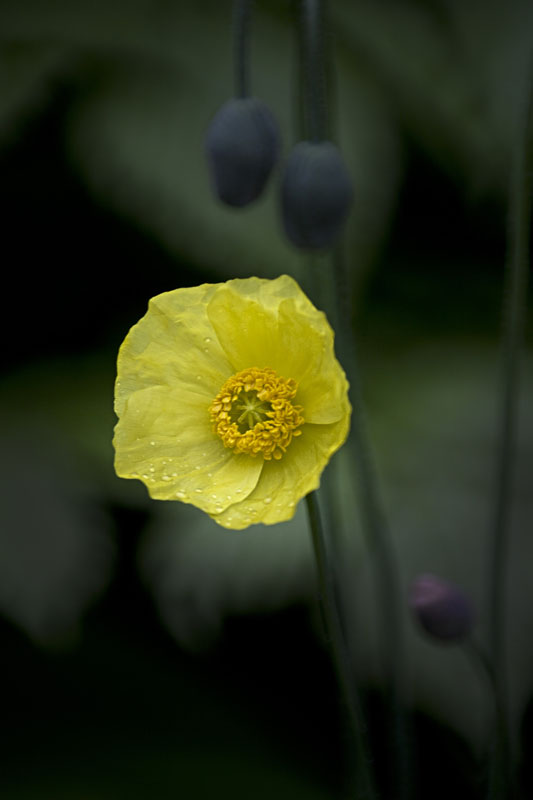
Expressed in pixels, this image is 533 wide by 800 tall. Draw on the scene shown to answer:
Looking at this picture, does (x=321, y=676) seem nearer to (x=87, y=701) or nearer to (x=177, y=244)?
(x=87, y=701)

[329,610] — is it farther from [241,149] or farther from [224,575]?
[224,575]

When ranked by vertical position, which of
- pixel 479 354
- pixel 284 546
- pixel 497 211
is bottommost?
pixel 284 546

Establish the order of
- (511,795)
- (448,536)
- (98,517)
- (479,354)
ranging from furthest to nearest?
(479,354) → (98,517) → (448,536) → (511,795)

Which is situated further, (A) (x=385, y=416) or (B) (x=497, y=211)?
(B) (x=497, y=211)

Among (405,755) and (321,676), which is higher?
(405,755)

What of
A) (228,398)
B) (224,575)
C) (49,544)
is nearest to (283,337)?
(228,398)

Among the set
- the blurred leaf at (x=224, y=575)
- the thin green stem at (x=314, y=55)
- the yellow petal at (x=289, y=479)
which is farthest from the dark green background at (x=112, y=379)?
the yellow petal at (x=289, y=479)

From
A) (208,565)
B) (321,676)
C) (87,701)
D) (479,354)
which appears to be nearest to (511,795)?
(321,676)
